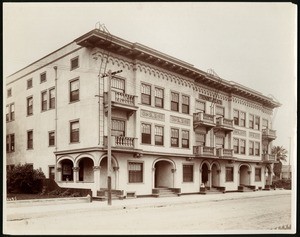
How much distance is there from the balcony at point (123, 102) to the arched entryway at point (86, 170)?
412 cm

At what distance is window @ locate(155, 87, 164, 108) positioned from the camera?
28547 millimetres

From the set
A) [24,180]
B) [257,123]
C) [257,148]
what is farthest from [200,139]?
[24,180]

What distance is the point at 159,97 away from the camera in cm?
2880

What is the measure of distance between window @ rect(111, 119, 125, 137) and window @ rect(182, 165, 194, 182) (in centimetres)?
758

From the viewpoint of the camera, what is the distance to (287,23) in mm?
16516

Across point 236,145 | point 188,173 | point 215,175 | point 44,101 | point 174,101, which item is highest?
point 174,101

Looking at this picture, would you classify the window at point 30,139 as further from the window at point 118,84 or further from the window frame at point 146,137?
the window frame at point 146,137

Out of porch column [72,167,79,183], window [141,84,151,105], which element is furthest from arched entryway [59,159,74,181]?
window [141,84,151,105]

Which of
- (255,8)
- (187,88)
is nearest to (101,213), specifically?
(255,8)

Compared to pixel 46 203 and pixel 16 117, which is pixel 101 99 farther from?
pixel 46 203

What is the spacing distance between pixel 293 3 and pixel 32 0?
9.95m

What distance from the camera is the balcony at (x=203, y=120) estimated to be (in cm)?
3189

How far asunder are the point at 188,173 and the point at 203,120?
14.5 ft

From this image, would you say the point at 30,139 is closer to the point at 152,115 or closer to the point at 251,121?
the point at 152,115
